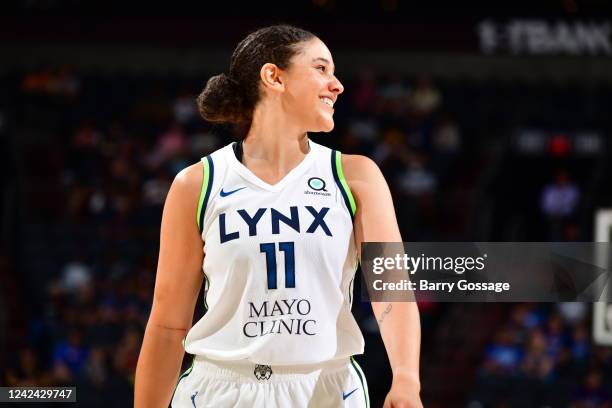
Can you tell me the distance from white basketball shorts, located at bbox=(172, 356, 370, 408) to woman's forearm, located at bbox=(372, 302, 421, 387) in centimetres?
19

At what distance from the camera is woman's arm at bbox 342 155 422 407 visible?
2787 mm

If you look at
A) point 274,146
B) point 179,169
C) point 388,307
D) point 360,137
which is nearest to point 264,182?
point 274,146

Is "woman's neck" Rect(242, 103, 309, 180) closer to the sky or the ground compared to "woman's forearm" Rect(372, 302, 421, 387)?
closer to the sky

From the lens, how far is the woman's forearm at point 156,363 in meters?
3.15

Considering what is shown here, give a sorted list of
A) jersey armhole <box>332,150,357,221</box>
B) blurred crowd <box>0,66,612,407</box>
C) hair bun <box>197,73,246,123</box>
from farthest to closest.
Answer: blurred crowd <box>0,66,612,407</box>
hair bun <box>197,73,246,123</box>
jersey armhole <box>332,150,357,221</box>

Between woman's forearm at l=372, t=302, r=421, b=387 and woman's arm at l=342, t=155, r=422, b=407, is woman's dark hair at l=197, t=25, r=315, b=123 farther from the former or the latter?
woman's forearm at l=372, t=302, r=421, b=387

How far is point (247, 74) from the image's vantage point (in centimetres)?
324

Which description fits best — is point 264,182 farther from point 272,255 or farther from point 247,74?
point 247,74

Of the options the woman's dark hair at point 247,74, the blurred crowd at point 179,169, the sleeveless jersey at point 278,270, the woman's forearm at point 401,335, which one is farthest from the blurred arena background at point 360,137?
the woman's forearm at point 401,335

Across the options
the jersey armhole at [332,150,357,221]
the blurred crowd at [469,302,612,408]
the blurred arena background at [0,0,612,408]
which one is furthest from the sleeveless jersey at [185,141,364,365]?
the blurred arena background at [0,0,612,408]

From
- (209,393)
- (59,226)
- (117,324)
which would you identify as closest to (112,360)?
(117,324)

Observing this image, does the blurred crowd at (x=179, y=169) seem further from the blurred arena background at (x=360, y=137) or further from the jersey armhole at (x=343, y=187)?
the jersey armhole at (x=343, y=187)

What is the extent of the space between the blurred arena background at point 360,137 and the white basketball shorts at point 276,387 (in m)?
7.39

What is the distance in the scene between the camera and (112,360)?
9.62m
